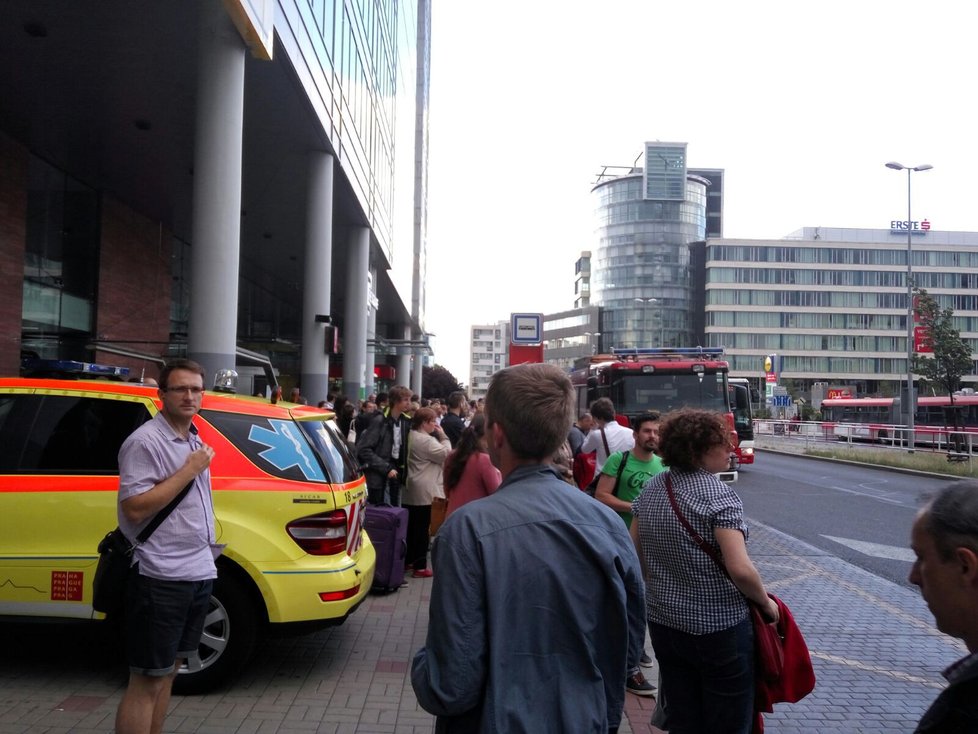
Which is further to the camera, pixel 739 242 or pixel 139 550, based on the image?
pixel 739 242

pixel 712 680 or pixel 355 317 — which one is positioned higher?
pixel 355 317

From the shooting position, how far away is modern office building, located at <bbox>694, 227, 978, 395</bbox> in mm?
98250

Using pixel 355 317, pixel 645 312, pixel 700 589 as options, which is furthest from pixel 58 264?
pixel 645 312

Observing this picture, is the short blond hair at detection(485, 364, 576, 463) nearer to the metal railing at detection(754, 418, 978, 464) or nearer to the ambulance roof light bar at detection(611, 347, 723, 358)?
the ambulance roof light bar at detection(611, 347, 723, 358)

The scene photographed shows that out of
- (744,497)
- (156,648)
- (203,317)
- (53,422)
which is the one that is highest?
(203,317)

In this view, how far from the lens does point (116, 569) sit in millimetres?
3414

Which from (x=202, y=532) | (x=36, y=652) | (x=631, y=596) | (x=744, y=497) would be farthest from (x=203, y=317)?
(x=744, y=497)

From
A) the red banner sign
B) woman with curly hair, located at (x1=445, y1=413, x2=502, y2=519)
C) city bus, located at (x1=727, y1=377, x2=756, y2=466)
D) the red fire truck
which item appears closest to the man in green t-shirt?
woman with curly hair, located at (x1=445, y1=413, x2=502, y2=519)

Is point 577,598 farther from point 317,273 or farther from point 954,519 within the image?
point 317,273

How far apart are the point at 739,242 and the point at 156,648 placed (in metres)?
105

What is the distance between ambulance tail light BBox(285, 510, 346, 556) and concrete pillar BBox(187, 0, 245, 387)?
21.7 feet

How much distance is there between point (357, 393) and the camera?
22969mm

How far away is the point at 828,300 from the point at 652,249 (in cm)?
2187

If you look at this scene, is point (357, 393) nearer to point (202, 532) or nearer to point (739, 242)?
point (202, 532)
